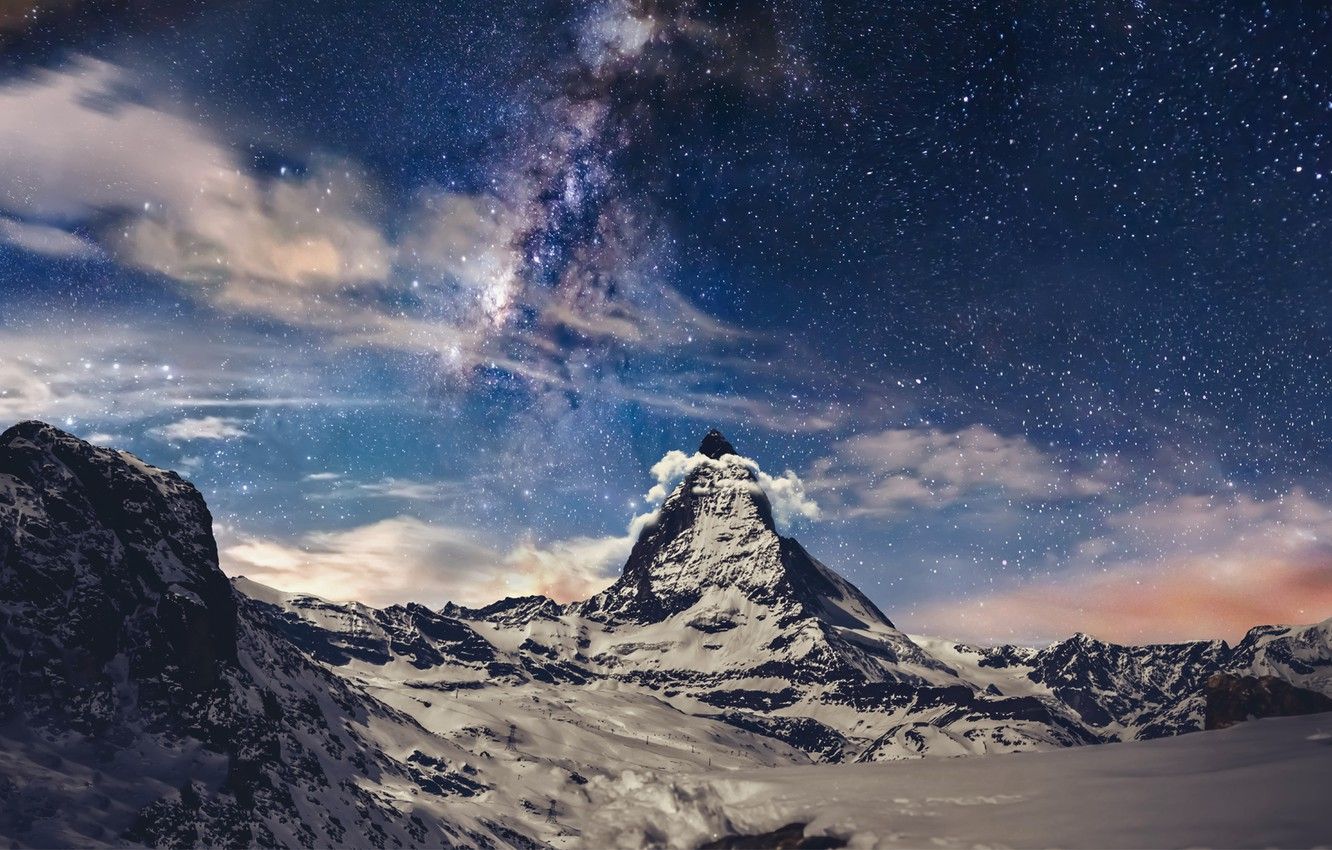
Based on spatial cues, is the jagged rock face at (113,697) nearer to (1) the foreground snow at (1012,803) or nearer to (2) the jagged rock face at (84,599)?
(2) the jagged rock face at (84,599)

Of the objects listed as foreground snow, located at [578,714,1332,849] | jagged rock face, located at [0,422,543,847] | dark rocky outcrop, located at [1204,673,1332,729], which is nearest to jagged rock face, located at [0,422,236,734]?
jagged rock face, located at [0,422,543,847]

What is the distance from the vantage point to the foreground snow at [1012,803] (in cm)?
1476

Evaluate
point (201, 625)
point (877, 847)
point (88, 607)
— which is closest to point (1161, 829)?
point (877, 847)

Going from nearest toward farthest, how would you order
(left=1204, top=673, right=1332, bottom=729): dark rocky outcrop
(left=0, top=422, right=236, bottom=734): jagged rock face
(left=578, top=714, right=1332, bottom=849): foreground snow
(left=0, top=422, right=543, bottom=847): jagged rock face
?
(left=578, top=714, right=1332, bottom=849): foreground snow, (left=1204, top=673, right=1332, bottom=729): dark rocky outcrop, (left=0, top=422, right=543, bottom=847): jagged rock face, (left=0, top=422, right=236, bottom=734): jagged rock face

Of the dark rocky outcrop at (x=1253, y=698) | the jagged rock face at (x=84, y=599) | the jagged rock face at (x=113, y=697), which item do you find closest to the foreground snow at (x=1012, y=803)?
the dark rocky outcrop at (x=1253, y=698)

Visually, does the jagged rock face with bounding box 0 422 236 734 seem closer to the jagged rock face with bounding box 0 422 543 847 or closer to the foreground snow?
the jagged rock face with bounding box 0 422 543 847

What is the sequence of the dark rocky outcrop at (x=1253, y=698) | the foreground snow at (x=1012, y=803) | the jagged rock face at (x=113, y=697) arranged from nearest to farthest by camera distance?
1. the foreground snow at (x=1012, y=803)
2. the dark rocky outcrop at (x=1253, y=698)
3. the jagged rock face at (x=113, y=697)

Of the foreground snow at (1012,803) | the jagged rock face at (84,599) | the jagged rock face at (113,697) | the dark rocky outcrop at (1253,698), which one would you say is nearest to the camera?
the foreground snow at (1012,803)

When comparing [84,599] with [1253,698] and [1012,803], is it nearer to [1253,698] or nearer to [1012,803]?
[1253,698]

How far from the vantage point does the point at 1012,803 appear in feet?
60.8

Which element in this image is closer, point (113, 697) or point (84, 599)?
point (113, 697)

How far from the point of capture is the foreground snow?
1476 centimetres

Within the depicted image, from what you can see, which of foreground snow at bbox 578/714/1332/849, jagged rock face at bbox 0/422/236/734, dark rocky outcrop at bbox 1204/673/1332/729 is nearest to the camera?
foreground snow at bbox 578/714/1332/849

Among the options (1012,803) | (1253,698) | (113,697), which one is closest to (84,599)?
(113,697)
